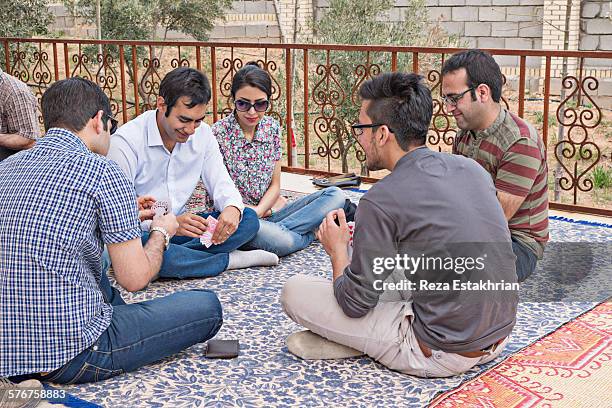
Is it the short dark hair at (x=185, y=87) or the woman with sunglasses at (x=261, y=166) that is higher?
the short dark hair at (x=185, y=87)

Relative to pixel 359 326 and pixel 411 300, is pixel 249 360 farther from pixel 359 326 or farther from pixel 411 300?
pixel 411 300

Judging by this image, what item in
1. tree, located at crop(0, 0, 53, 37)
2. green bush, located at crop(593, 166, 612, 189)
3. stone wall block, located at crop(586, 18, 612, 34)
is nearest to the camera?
green bush, located at crop(593, 166, 612, 189)

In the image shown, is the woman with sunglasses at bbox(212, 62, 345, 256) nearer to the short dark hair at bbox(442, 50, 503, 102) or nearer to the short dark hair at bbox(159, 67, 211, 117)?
the short dark hair at bbox(159, 67, 211, 117)

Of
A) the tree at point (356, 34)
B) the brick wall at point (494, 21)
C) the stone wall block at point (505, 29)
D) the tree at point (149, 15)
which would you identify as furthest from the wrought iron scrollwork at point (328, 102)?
the stone wall block at point (505, 29)

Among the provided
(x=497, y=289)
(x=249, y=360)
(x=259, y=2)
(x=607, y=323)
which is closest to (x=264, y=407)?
(x=249, y=360)

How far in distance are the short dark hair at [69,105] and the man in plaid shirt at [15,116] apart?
230 cm

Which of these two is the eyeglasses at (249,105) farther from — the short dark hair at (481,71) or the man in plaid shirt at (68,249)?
the man in plaid shirt at (68,249)

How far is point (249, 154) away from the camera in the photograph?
488 centimetres

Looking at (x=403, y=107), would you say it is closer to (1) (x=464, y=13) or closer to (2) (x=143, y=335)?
(2) (x=143, y=335)

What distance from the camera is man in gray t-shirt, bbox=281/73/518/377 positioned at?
2.85 metres

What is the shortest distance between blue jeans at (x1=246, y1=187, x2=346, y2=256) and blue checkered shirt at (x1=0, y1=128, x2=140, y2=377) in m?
1.78

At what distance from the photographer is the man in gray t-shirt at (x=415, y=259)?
285 centimetres

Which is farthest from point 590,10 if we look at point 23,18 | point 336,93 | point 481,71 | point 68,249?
point 68,249

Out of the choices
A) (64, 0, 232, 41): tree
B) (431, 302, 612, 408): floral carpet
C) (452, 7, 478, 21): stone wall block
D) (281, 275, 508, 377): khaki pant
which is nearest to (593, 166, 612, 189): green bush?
(452, 7, 478, 21): stone wall block
